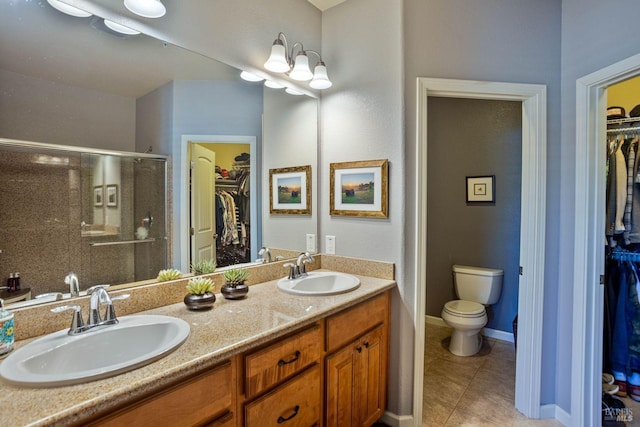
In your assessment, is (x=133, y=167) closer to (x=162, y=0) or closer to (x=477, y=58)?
(x=162, y=0)

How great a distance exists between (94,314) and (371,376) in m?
1.35

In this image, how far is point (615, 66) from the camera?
5.28ft

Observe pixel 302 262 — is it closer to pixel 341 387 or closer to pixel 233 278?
pixel 233 278

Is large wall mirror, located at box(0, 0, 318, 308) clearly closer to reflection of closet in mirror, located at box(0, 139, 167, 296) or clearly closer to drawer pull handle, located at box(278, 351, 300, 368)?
reflection of closet in mirror, located at box(0, 139, 167, 296)

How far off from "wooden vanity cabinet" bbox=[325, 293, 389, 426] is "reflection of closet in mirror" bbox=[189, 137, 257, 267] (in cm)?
70

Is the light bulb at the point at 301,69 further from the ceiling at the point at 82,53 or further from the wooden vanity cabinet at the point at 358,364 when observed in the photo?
the wooden vanity cabinet at the point at 358,364

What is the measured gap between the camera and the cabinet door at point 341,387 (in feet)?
4.75

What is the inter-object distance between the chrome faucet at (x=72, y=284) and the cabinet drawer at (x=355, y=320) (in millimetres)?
996

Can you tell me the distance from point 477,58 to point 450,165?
1.53m

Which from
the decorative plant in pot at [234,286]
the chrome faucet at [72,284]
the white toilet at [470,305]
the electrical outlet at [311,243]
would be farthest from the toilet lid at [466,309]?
the chrome faucet at [72,284]

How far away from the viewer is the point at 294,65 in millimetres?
1956

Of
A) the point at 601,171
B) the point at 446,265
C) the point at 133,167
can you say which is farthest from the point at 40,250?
the point at 446,265

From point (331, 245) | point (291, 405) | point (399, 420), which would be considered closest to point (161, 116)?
point (331, 245)

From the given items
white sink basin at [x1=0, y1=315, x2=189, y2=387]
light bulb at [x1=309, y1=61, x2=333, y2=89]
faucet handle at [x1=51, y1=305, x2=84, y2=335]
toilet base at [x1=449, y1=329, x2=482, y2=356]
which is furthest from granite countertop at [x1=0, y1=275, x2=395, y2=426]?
toilet base at [x1=449, y1=329, x2=482, y2=356]
